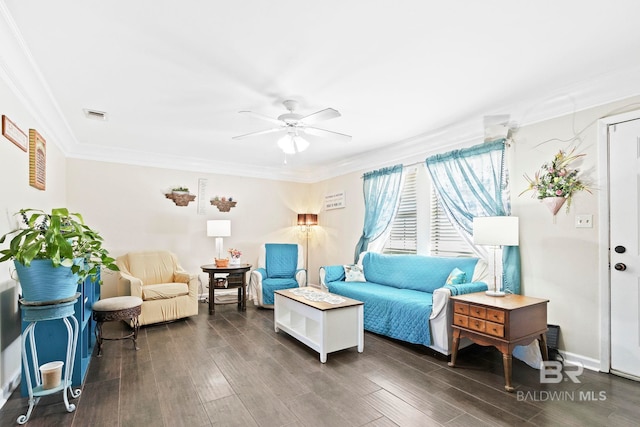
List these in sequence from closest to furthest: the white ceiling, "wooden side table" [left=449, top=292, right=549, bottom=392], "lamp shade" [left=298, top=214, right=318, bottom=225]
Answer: the white ceiling, "wooden side table" [left=449, top=292, right=549, bottom=392], "lamp shade" [left=298, top=214, right=318, bottom=225]

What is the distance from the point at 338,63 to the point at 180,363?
2.92 metres

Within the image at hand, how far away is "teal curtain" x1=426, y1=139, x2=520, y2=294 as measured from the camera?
129 inches

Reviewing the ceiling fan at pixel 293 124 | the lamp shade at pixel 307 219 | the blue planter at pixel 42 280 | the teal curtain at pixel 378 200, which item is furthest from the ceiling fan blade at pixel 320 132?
the lamp shade at pixel 307 219

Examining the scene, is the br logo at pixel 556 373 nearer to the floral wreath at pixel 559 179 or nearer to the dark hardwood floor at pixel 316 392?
the dark hardwood floor at pixel 316 392

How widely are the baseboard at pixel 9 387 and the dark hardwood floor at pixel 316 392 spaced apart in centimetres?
6

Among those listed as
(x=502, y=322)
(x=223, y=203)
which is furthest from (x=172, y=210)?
(x=502, y=322)

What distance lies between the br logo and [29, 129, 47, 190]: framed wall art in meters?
4.64

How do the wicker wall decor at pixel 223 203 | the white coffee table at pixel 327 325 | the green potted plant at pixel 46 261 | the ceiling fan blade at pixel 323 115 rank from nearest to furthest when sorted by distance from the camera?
the green potted plant at pixel 46 261
the ceiling fan blade at pixel 323 115
the white coffee table at pixel 327 325
the wicker wall decor at pixel 223 203

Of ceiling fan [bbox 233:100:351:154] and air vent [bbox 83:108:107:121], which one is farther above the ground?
air vent [bbox 83:108:107:121]

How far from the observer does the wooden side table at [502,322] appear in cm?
248

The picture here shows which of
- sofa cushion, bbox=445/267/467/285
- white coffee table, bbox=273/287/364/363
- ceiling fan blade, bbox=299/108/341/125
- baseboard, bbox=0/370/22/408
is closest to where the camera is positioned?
baseboard, bbox=0/370/22/408

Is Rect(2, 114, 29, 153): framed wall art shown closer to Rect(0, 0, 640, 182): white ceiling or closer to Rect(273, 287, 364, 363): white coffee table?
Rect(0, 0, 640, 182): white ceiling

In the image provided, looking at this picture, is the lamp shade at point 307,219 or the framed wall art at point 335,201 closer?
the framed wall art at point 335,201

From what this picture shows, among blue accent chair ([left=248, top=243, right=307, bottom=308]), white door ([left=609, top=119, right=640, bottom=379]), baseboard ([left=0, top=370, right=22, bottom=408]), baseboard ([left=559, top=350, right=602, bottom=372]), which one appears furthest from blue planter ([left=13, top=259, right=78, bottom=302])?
white door ([left=609, top=119, right=640, bottom=379])
